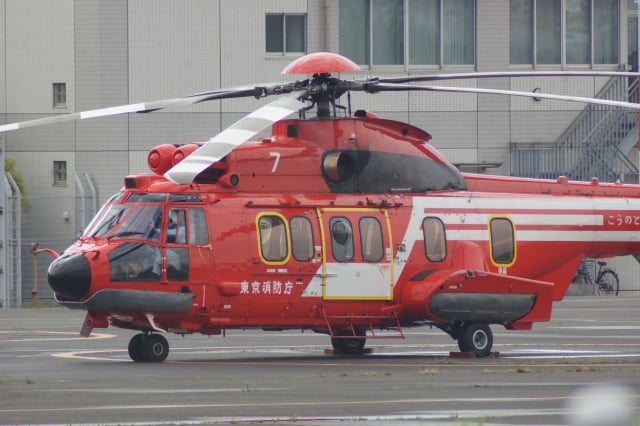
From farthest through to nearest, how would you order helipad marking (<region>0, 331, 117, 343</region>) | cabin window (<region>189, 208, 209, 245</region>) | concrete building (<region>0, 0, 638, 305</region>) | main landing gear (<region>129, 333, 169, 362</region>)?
concrete building (<region>0, 0, 638, 305</region>) < helipad marking (<region>0, 331, 117, 343</region>) < cabin window (<region>189, 208, 209, 245</region>) < main landing gear (<region>129, 333, 169, 362</region>)

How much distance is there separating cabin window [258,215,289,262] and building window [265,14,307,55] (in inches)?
920

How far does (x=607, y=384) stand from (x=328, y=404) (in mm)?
3733

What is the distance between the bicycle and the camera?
42.3m

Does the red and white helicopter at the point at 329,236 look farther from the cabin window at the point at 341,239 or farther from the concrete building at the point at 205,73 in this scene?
the concrete building at the point at 205,73

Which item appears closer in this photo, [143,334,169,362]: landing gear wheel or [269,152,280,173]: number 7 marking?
[143,334,169,362]: landing gear wheel

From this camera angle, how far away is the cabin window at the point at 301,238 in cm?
1936

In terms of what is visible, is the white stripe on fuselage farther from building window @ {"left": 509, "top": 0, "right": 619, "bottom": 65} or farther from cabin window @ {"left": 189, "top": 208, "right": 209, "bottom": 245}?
building window @ {"left": 509, "top": 0, "right": 619, "bottom": 65}

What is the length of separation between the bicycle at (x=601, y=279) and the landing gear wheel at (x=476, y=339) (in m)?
22.7

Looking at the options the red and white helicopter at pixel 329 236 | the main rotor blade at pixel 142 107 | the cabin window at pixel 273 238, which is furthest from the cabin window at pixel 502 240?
the main rotor blade at pixel 142 107

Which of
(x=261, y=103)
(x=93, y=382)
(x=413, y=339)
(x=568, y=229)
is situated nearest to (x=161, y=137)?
(x=261, y=103)

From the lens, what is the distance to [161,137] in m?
41.2

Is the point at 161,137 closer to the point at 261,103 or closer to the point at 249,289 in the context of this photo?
the point at 261,103

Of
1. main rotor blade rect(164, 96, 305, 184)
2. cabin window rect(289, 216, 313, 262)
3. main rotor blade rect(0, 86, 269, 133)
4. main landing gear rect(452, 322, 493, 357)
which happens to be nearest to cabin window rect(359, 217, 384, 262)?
cabin window rect(289, 216, 313, 262)

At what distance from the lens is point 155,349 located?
1864 cm
